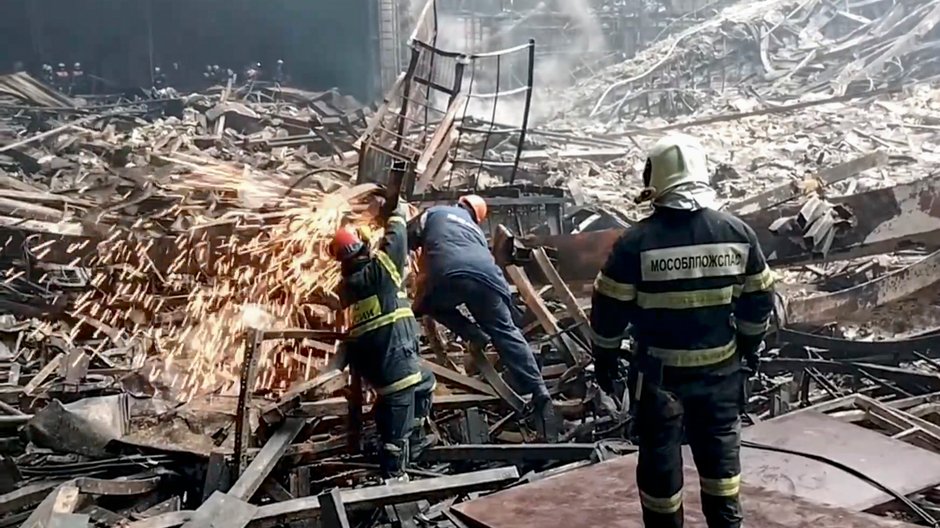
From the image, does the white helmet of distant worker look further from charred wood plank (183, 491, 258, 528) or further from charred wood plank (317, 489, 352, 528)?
charred wood plank (183, 491, 258, 528)

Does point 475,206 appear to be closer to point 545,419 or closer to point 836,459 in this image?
point 545,419

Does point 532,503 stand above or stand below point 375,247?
below

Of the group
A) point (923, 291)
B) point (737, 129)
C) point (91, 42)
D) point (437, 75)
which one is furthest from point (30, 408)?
point (91, 42)

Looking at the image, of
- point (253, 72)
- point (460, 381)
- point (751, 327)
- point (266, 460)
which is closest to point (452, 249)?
point (460, 381)

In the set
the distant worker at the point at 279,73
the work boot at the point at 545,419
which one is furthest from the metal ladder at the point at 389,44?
the work boot at the point at 545,419

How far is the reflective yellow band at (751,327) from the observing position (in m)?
3.59

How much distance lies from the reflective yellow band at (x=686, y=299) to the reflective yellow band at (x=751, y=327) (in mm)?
169

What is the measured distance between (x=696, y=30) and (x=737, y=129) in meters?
8.95

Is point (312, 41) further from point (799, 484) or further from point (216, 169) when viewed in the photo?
point (799, 484)

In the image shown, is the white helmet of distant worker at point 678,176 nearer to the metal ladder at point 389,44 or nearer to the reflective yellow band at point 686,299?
the reflective yellow band at point 686,299

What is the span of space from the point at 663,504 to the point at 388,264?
224cm

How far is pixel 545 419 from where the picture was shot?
566 centimetres

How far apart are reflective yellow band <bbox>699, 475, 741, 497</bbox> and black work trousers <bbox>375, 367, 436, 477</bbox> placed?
77.8 inches

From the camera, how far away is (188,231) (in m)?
7.68
